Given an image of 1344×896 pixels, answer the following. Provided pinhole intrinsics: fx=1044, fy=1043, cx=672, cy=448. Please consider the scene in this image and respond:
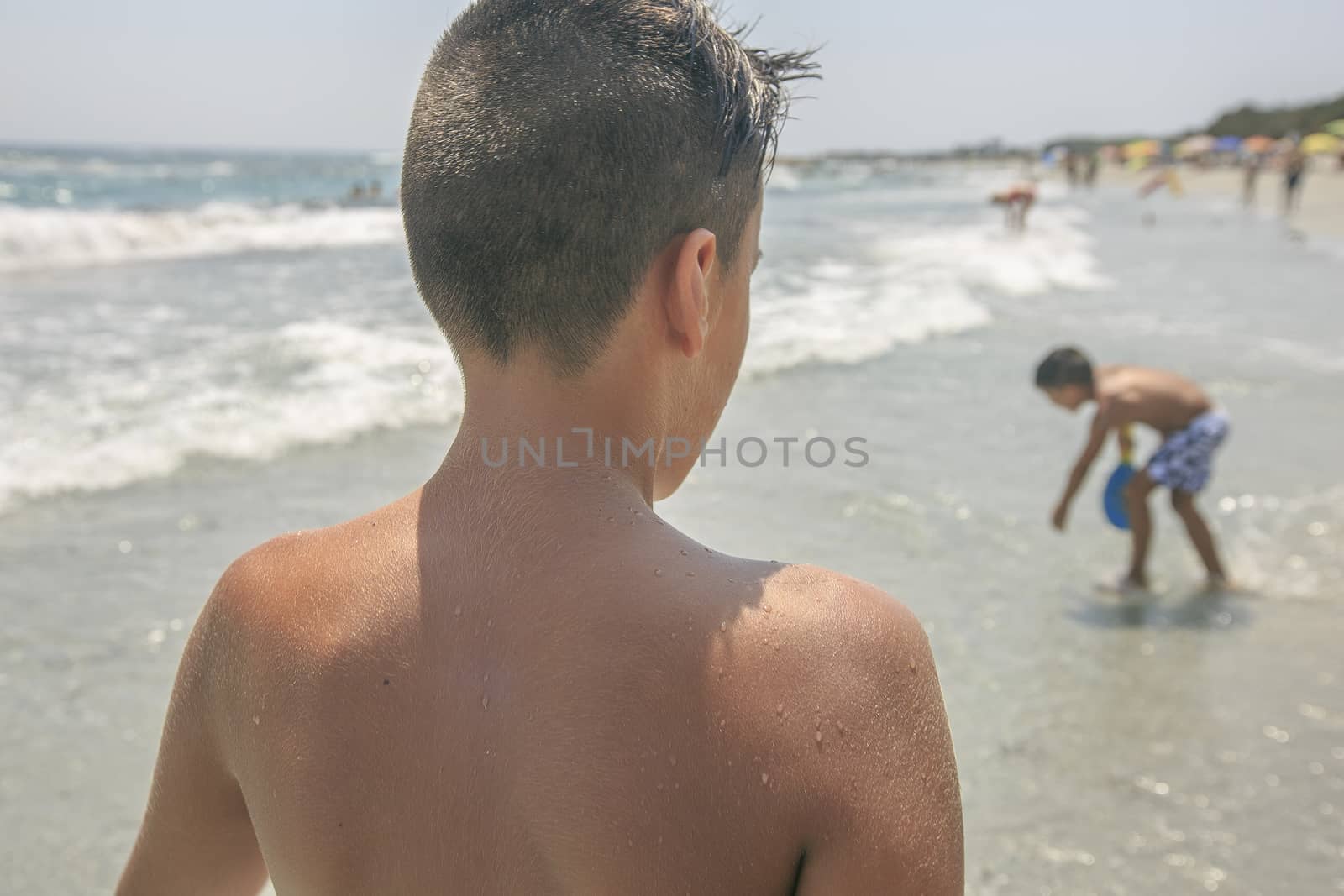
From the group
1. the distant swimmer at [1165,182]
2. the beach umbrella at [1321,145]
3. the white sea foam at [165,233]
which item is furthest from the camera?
the beach umbrella at [1321,145]

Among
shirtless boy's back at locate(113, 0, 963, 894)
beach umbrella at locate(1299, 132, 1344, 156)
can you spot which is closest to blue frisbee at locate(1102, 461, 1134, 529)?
shirtless boy's back at locate(113, 0, 963, 894)

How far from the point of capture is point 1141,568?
5602 mm

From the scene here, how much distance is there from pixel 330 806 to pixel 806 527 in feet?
16.0

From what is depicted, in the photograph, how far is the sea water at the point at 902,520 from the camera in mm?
3545

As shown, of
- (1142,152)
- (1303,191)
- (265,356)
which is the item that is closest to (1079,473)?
(265,356)

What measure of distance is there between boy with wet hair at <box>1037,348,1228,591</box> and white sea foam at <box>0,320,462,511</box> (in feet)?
13.4

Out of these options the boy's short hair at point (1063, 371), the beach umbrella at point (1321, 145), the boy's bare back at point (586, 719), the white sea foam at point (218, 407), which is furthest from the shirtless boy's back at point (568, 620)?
the beach umbrella at point (1321, 145)

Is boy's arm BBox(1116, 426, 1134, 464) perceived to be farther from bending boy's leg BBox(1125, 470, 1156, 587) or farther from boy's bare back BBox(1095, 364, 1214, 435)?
bending boy's leg BBox(1125, 470, 1156, 587)

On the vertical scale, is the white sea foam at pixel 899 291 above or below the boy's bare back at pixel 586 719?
below

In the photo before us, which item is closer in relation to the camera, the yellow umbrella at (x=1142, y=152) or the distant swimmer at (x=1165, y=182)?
the distant swimmer at (x=1165, y=182)

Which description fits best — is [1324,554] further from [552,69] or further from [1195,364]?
[552,69]

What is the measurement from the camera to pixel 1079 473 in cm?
573

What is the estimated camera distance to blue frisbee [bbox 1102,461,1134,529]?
588cm

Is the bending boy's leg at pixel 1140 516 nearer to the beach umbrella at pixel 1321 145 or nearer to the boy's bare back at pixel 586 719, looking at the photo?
the boy's bare back at pixel 586 719
